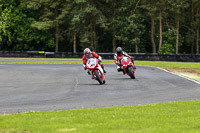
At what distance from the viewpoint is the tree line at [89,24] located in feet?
163

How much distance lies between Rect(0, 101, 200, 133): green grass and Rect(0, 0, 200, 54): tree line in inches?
1554

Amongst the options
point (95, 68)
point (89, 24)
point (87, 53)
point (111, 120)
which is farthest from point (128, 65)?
point (89, 24)

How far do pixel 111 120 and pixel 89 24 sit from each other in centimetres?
4475

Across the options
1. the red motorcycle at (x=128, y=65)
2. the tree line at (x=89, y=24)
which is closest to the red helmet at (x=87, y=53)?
the red motorcycle at (x=128, y=65)

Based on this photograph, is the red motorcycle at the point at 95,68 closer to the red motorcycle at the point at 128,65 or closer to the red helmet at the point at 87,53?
the red helmet at the point at 87,53

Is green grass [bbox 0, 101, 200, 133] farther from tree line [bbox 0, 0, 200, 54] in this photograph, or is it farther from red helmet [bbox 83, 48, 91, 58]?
tree line [bbox 0, 0, 200, 54]

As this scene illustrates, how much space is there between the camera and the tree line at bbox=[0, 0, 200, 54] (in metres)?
49.8

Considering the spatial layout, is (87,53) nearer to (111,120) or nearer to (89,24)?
(111,120)

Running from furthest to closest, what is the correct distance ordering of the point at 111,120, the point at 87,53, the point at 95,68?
1. the point at 87,53
2. the point at 95,68
3. the point at 111,120

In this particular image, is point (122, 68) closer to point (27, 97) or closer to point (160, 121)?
point (27, 97)

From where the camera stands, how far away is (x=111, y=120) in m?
7.54

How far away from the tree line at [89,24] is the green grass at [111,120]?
129 feet

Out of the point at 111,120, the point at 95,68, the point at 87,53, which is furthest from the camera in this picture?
the point at 87,53

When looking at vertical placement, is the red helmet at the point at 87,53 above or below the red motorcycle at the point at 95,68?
above
